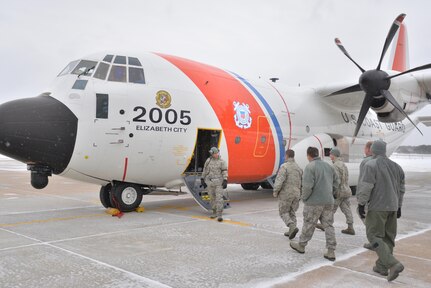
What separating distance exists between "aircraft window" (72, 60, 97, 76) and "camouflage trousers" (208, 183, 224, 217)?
365cm

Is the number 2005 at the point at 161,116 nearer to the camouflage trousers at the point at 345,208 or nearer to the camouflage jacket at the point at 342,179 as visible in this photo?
the camouflage jacket at the point at 342,179

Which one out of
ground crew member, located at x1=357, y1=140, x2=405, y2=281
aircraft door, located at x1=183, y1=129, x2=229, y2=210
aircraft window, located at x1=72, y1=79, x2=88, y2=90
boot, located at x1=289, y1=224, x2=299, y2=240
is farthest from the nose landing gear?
ground crew member, located at x1=357, y1=140, x2=405, y2=281

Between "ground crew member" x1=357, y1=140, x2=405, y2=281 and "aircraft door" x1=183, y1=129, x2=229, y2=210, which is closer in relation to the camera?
"ground crew member" x1=357, y1=140, x2=405, y2=281

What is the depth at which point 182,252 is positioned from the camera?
221 inches

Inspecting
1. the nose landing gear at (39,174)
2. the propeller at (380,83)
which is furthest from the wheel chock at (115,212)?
the propeller at (380,83)

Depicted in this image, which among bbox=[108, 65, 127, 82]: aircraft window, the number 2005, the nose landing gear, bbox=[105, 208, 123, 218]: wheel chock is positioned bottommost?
bbox=[105, 208, 123, 218]: wheel chock

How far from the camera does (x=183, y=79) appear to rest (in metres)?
9.59

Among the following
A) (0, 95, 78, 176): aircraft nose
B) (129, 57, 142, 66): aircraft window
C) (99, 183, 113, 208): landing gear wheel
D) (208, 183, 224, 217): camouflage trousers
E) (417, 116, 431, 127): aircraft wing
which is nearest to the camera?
(0, 95, 78, 176): aircraft nose

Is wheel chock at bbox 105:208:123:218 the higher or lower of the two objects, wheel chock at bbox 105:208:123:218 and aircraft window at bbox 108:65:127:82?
the lower

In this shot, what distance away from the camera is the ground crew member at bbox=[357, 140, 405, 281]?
4.63m

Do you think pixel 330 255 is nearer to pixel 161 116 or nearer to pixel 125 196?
pixel 161 116

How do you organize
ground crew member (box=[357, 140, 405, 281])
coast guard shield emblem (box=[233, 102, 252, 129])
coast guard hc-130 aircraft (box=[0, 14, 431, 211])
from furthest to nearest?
coast guard shield emblem (box=[233, 102, 252, 129])
coast guard hc-130 aircraft (box=[0, 14, 431, 211])
ground crew member (box=[357, 140, 405, 281])

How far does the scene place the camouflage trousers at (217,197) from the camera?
27.4ft

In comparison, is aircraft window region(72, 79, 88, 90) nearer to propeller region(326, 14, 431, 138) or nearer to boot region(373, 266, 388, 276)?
boot region(373, 266, 388, 276)
